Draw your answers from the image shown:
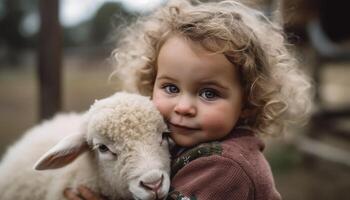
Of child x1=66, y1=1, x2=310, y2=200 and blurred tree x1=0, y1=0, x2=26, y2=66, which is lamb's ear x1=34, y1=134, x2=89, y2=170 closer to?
child x1=66, y1=1, x2=310, y2=200

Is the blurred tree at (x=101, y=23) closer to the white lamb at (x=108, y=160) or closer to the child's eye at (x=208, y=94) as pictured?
the white lamb at (x=108, y=160)

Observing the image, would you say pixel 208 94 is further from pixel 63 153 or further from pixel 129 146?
pixel 63 153

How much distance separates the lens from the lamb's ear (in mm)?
2240

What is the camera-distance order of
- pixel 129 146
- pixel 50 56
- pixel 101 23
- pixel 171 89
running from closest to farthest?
1. pixel 129 146
2. pixel 171 89
3. pixel 50 56
4. pixel 101 23

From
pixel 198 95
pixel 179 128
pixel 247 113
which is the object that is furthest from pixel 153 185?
pixel 247 113

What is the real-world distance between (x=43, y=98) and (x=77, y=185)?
1013mm

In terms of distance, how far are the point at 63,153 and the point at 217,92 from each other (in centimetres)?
69


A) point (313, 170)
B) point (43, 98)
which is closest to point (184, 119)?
point (43, 98)

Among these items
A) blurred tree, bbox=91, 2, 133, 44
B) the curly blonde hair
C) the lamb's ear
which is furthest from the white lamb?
blurred tree, bbox=91, 2, 133, 44

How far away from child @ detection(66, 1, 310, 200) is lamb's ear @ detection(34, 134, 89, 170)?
0.66ft

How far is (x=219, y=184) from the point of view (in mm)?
2072

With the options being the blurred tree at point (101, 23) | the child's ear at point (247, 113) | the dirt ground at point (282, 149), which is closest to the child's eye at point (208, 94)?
the child's ear at point (247, 113)

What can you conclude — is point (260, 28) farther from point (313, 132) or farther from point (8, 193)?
point (313, 132)

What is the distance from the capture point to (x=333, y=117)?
7348 mm
